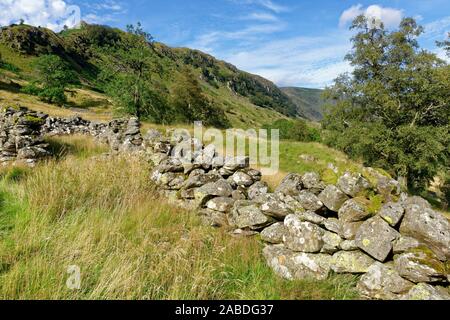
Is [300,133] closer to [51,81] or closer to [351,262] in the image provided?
[51,81]

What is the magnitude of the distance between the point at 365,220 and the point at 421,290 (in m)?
1.07

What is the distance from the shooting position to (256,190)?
569cm

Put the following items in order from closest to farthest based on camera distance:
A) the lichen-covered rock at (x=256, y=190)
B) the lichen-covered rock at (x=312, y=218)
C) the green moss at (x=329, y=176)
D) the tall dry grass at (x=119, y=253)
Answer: the tall dry grass at (x=119, y=253), the lichen-covered rock at (x=312, y=218), the green moss at (x=329, y=176), the lichen-covered rock at (x=256, y=190)

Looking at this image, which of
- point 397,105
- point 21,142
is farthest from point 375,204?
point 397,105

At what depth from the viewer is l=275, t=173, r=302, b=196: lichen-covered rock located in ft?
16.5

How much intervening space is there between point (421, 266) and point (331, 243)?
1.07 meters

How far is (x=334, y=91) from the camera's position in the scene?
1093 inches

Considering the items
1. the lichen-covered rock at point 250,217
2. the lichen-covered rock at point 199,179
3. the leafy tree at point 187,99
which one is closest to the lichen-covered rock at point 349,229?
the lichen-covered rock at point 250,217

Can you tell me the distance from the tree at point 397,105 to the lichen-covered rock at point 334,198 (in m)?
21.5

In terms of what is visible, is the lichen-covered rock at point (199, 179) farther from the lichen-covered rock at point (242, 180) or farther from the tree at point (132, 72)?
the tree at point (132, 72)

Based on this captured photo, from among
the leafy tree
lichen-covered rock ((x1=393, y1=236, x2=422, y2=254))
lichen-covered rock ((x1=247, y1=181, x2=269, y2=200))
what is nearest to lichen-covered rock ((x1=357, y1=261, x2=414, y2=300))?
lichen-covered rock ((x1=393, y1=236, x2=422, y2=254))

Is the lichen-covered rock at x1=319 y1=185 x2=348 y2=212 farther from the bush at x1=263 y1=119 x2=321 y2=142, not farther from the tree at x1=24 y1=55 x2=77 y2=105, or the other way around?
the bush at x1=263 y1=119 x2=321 y2=142

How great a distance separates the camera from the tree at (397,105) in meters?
22.0
